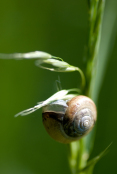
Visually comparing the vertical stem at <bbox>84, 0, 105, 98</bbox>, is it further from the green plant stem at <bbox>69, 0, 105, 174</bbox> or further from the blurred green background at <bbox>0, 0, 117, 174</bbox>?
the blurred green background at <bbox>0, 0, 117, 174</bbox>

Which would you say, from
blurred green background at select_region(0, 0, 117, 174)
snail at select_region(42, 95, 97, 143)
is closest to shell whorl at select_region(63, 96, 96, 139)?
snail at select_region(42, 95, 97, 143)

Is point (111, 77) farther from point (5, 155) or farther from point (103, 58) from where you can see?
point (5, 155)

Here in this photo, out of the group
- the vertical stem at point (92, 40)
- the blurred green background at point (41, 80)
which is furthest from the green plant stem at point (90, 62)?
the blurred green background at point (41, 80)

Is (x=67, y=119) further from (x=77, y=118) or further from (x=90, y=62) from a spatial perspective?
(x=90, y=62)

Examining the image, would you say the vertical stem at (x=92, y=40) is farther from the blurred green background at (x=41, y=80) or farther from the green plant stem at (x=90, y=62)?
the blurred green background at (x=41, y=80)

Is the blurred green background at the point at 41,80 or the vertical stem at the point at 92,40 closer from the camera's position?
the vertical stem at the point at 92,40

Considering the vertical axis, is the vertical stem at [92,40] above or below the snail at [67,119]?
above
